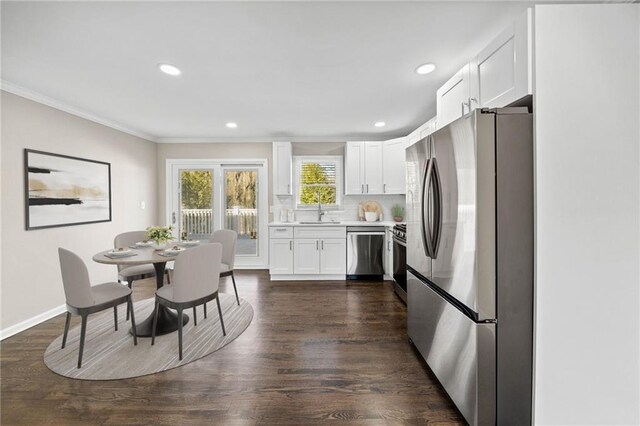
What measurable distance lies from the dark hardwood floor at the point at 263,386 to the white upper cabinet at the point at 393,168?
2.48 metres

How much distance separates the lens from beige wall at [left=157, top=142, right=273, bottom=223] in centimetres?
516

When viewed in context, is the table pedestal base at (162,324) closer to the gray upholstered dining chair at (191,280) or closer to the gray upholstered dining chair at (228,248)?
the gray upholstered dining chair at (191,280)

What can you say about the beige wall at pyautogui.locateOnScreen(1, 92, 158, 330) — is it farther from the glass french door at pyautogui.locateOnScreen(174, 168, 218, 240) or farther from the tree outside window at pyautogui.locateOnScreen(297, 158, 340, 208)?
the tree outside window at pyautogui.locateOnScreen(297, 158, 340, 208)

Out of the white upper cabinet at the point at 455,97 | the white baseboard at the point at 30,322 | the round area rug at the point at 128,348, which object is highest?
the white upper cabinet at the point at 455,97

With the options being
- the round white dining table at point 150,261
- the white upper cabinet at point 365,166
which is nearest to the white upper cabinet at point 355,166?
the white upper cabinet at point 365,166

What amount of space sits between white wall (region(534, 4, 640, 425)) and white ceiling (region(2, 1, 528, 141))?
0.56 metres

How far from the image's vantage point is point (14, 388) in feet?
6.39

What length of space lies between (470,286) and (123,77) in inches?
128

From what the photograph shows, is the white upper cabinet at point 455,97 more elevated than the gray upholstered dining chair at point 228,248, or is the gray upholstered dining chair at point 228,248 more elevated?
the white upper cabinet at point 455,97

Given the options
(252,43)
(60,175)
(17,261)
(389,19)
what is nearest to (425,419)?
(389,19)

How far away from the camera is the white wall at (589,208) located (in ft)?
4.41

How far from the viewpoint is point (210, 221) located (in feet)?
17.3

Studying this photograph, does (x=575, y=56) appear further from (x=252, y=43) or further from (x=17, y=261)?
(x=17, y=261)

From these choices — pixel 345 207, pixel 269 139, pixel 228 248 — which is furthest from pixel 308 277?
pixel 269 139
